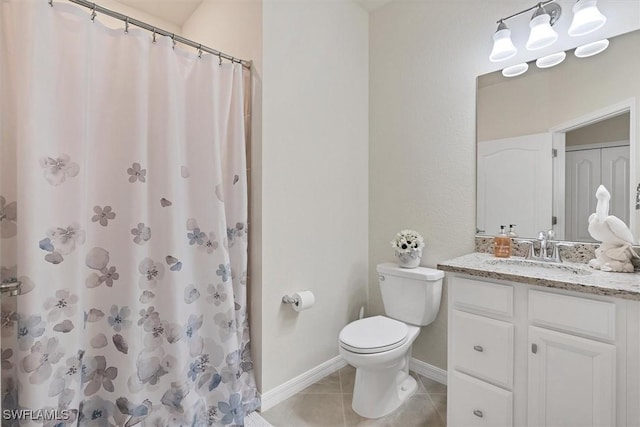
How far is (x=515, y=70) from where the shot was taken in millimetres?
1840

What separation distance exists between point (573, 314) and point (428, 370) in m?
1.23

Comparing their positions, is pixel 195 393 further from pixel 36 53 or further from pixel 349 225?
pixel 36 53

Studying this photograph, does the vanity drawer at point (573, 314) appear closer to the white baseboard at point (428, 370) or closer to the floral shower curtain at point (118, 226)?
the white baseboard at point (428, 370)

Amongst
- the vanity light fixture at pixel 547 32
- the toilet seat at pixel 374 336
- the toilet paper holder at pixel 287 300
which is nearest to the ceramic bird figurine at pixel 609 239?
the vanity light fixture at pixel 547 32

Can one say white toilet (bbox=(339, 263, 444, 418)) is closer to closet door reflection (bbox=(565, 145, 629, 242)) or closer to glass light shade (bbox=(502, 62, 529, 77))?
closet door reflection (bbox=(565, 145, 629, 242))

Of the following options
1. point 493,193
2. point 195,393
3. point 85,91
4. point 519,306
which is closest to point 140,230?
point 85,91

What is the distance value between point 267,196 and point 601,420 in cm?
176

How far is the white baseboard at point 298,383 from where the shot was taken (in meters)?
1.87

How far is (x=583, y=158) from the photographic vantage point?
1.64m

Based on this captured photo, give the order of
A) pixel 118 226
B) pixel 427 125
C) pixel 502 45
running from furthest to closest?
pixel 427 125
pixel 502 45
pixel 118 226

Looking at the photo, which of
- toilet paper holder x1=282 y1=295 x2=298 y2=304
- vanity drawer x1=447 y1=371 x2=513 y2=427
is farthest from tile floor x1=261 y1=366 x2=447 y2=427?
toilet paper holder x1=282 y1=295 x2=298 y2=304

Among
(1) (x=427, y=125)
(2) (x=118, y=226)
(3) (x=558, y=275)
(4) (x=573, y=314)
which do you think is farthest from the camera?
(1) (x=427, y=125)

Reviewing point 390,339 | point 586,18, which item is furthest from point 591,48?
point 390,339

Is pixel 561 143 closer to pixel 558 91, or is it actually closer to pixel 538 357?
pixel 558 91
